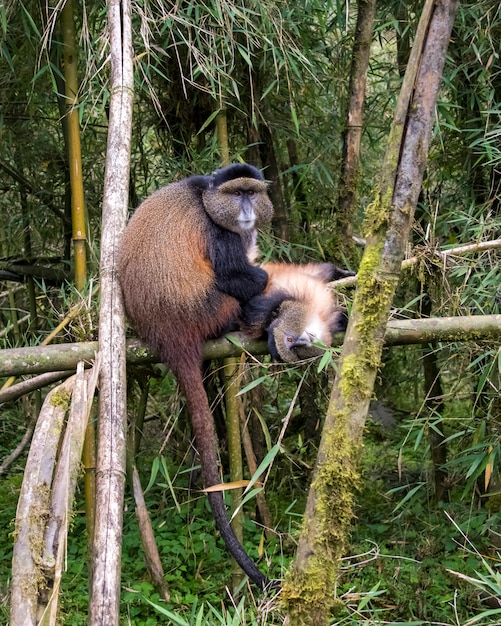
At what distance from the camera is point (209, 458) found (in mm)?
2725

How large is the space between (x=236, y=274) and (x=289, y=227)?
1329 mm

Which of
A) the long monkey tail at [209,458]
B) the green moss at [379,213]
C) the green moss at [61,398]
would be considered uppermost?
the green moss at [379,213]

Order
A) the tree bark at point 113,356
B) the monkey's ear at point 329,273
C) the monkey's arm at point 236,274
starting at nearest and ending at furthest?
→ the tree bark at point 113,356
the monkey's arm at point 236,274
the monkey's ear at point 329,273

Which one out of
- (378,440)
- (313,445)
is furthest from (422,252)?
(378,440)

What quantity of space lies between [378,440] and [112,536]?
3.55m

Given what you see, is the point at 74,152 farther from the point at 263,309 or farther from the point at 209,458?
the point at 209,458

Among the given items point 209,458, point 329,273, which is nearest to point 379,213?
point 209,458

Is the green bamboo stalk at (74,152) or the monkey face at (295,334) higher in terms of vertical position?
the green bamboo stalk at (74,152)

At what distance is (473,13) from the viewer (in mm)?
3512

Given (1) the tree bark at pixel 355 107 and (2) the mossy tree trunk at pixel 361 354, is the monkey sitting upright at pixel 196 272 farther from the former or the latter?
(2) the mossy tree trunk at pixel 361 354

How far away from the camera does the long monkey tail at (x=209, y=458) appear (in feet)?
8.23

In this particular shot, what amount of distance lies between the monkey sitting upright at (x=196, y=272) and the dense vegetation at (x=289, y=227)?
26cm

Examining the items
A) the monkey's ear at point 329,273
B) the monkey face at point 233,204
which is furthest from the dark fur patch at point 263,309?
→ the monkey face at point 233,204

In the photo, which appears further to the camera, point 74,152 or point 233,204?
point 233,204
